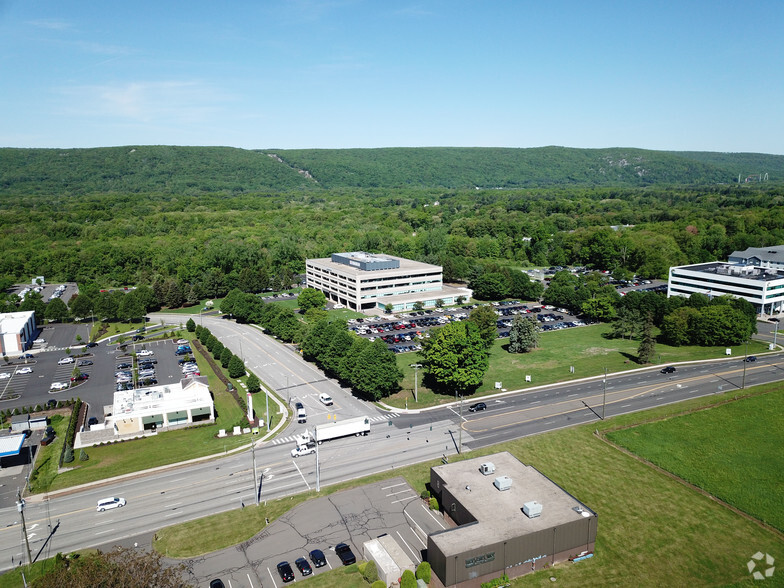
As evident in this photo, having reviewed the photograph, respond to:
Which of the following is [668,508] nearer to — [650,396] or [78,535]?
[650,396]

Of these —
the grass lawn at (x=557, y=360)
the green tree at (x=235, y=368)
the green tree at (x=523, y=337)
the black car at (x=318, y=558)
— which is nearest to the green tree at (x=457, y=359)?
the grass lawn at (x=557, y=360)

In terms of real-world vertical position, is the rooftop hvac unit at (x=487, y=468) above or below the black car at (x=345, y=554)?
above

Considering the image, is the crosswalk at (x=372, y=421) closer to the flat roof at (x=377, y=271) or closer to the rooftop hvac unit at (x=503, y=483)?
the rooftop hvac unit at (x=503, y=483)

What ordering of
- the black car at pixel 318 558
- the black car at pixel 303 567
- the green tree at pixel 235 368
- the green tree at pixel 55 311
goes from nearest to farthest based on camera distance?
1. the black car at pixel 303 567
2. the black car at pixel 318 558
3. the green tree at pixel 235 368
4. the green tree at pixel 55 311

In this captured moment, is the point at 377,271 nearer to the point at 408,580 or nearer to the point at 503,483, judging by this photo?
the point at 503,483

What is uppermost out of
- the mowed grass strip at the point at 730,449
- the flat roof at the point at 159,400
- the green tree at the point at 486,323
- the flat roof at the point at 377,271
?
the flat roof at the point at 377,271

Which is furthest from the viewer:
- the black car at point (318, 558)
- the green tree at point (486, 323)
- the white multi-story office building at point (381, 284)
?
the white multi-story office building at point (381, 284)
